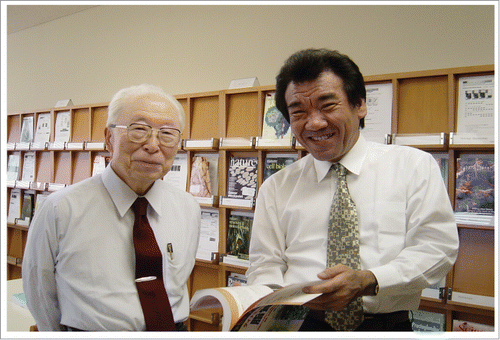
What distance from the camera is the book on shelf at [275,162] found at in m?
3.05

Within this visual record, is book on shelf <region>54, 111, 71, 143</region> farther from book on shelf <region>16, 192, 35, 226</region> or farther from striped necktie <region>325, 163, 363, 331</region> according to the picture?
striped necktie <region>325, 163, 363, 331</region>

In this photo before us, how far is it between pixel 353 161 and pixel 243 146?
1747mm

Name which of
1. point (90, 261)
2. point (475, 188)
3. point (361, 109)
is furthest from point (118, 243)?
point (475, 188)

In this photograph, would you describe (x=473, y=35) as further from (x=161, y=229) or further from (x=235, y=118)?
(x=161, y=229)

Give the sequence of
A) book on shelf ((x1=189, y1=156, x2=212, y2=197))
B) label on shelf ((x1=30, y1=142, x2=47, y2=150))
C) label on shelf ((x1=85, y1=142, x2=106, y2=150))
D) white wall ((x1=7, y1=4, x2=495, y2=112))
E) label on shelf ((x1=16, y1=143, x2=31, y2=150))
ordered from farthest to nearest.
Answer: label on shelf ((x1=16, y1=143, x2=31, y2=150)), label on shelf ((x1=30, y1=142, x2=47, y2=150)), label on shelf ((x1=85, y1=142, x2=106, y2=150)), book on shelf ((x1=189, y1=156, x2=212, y2=197)), white wall ((x1=7, y1=4, x2=495, y2=112))

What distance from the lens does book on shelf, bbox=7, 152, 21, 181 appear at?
5332mm

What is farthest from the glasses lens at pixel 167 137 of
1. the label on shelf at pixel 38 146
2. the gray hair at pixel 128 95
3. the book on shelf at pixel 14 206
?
the book on shelf at pixel 14 206

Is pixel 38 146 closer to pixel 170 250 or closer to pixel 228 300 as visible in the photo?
pixel 170 250

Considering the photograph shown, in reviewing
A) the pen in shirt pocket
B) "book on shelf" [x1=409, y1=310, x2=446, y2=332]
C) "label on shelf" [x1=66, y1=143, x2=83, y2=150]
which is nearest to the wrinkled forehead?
the pen in shirt pocket

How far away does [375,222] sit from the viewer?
138 cm

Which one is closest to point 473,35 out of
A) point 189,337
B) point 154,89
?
point 154,89

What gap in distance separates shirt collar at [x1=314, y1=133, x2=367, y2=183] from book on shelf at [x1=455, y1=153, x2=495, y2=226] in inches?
46.7

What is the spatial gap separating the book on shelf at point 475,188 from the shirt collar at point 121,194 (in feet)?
6.03

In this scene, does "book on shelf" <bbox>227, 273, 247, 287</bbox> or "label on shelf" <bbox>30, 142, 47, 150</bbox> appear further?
"label on shelf" <bbox>30, 142, 47, 150</bbox>
